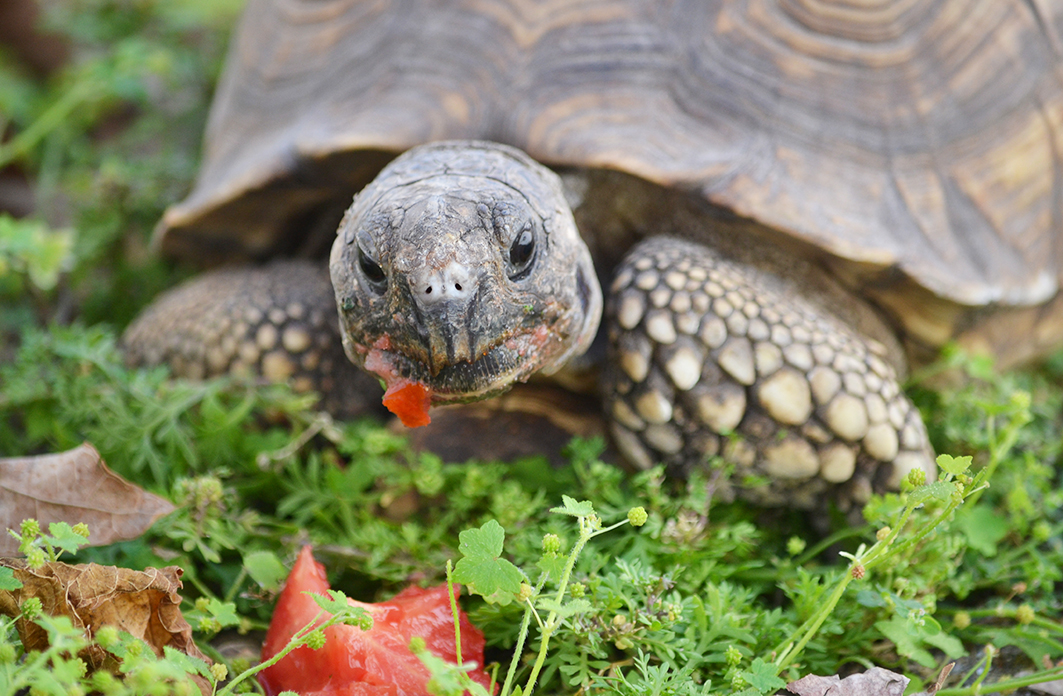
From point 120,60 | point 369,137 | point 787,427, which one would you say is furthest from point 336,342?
point 120,60

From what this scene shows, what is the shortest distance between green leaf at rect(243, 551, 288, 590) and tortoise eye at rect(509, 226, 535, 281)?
0.74 metres

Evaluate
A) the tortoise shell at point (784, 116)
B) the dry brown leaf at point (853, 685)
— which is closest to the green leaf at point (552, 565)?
the dry brown leaf at point (853, 685)

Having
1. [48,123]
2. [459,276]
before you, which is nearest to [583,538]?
[459,276]

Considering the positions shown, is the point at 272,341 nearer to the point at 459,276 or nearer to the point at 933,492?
the point at 459,276

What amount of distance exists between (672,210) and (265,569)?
1.34m

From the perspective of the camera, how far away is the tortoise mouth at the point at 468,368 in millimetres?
1585

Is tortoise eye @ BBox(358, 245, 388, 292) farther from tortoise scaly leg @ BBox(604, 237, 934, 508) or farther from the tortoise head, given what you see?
tortoise scaly leg @ BBox(604, 237, 934, 508)

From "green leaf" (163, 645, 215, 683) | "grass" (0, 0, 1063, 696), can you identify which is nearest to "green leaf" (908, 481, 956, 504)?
"grass" (0, 0, 1063, 696)

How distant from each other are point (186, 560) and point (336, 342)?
31.9 inches

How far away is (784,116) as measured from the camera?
2102mm

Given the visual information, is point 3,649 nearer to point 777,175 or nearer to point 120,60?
point 777,175

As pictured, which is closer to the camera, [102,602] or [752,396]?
[102,602]

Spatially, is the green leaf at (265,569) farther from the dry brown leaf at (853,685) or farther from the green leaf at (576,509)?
the dry brown leaf at (853,685)

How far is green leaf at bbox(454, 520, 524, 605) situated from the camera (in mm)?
1331
